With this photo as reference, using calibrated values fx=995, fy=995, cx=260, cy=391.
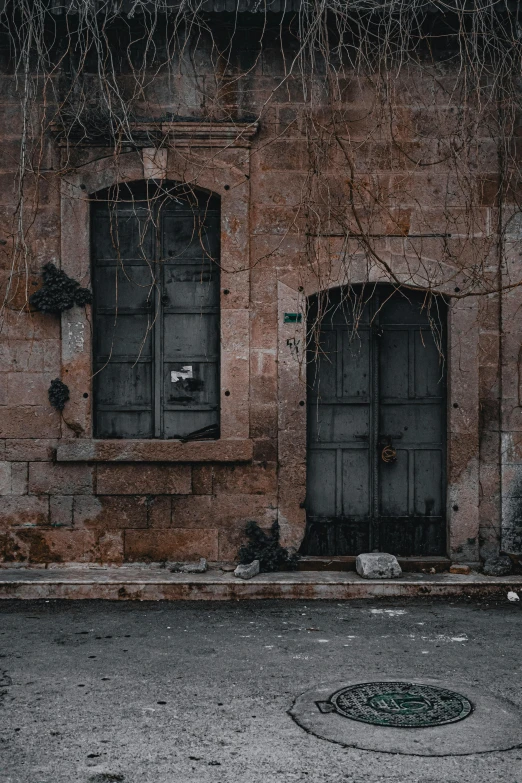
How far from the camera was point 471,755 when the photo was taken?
4.61 metres

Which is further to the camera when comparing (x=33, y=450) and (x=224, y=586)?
(x=33, y=450)

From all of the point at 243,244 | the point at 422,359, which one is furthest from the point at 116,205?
the point at 422,359

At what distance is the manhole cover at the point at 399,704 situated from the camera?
5.10 m

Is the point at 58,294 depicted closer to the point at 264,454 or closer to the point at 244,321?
the point at 244,321

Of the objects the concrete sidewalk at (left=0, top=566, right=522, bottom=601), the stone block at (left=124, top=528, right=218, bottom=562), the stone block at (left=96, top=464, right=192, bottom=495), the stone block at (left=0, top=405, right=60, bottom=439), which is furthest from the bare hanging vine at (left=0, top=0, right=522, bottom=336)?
the concrete sidewalk at (left=0, top=566, right=522, bottom=601)

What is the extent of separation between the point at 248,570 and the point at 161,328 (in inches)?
91.2

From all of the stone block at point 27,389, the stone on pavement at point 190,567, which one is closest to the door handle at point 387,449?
the stone on pavement at point 190,567

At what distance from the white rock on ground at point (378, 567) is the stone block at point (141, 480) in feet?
5.52

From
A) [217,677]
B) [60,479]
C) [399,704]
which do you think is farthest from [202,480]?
[399,704]

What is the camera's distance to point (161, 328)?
9.06m

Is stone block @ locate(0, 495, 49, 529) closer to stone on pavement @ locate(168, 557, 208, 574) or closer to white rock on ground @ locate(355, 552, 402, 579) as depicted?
stone on pavement @ locate(168, 557, 208, 574)

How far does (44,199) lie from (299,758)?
19.3 feet

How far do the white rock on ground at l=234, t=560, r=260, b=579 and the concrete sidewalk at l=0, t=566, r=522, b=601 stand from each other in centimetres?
7

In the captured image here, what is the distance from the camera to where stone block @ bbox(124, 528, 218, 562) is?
350 inches
